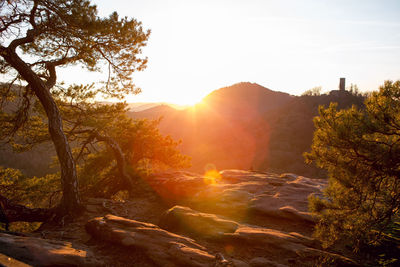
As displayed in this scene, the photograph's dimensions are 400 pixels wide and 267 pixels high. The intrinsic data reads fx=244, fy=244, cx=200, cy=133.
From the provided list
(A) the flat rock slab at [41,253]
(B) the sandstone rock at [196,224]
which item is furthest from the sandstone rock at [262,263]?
(A) the flat rock slab at [41,253]

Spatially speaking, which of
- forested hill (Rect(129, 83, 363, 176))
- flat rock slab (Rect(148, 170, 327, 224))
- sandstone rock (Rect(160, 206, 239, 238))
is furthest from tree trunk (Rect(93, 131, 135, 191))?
forested hill (Rect(129, 83, 363, 176))

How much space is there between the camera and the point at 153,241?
449 cm

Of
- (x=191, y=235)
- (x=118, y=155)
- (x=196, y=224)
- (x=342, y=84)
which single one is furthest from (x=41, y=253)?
(x=342, y=84)

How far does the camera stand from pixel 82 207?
6645 mm

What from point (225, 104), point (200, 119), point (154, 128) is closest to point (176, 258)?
point (154, 128)

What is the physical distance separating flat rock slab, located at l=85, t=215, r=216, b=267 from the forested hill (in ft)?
97.1

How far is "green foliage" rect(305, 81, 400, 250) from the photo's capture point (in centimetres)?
394

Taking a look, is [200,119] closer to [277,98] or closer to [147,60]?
[277,98]

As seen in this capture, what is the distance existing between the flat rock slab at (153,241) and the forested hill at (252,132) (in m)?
29.6

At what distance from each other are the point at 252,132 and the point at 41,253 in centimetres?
4256

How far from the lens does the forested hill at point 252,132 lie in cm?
3588

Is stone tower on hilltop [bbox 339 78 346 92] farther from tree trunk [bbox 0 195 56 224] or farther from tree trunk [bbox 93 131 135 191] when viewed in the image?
tree trunk [bbox 0 195 56 224]

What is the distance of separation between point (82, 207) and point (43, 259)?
368 centimetres

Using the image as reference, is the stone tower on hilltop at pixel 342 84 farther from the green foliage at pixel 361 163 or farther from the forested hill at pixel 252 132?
the green foliage at pixel 361 163
